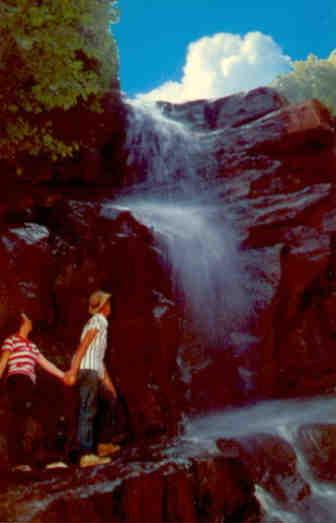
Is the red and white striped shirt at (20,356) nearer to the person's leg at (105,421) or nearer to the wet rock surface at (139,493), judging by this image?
the wet rock surface at (139,493)

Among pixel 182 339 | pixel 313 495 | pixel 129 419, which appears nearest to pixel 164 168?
pixel 182 339

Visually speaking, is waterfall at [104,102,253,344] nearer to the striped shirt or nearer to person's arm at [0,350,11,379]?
the striped shirt

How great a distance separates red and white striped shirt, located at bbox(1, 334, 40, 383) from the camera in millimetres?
6664

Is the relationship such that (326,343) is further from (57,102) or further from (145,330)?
(57,102)

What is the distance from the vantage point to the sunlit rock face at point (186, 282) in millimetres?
6073

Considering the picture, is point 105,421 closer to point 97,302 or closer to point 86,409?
point 86,409

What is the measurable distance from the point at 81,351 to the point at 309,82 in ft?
79.5

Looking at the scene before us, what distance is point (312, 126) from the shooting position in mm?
16812

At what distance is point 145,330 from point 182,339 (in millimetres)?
3128

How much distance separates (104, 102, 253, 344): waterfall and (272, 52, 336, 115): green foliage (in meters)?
8.07

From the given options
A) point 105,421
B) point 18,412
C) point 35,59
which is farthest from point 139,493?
point 35,59

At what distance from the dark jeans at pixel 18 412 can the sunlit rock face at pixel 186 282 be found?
0.19m

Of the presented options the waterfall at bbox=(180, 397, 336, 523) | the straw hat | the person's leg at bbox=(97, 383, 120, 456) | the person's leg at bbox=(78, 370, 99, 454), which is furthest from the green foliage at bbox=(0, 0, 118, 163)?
the waterfall at bbox=(180, 397, 336, 523)

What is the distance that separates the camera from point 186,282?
13172mm
